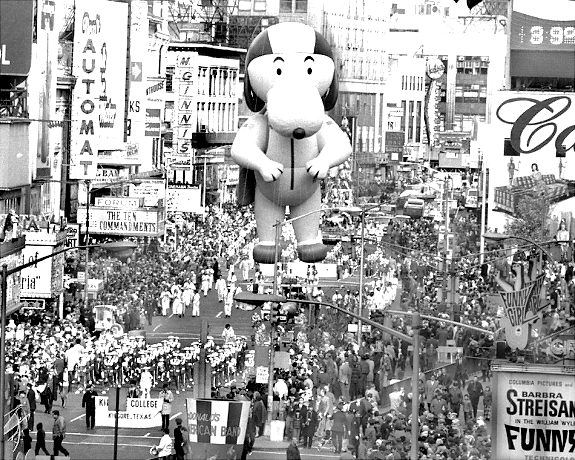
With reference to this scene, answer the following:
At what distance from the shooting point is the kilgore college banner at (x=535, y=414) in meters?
26.3

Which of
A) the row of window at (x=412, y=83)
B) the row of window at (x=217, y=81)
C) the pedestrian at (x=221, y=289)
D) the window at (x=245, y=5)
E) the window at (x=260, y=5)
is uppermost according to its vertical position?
the window at (x=245, y=5)

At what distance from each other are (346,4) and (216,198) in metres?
69.5

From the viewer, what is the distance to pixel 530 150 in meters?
75.0

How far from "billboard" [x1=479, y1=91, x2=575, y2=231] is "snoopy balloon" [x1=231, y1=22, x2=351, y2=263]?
40.0 metres

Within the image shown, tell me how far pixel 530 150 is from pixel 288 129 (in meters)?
44.4

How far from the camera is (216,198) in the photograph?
361 ft

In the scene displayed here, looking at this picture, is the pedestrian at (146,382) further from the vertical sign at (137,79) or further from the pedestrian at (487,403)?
the vertical sign at (137,79)

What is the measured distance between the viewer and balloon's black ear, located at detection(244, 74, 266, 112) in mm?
32375

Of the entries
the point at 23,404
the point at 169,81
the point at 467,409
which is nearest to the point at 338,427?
the point at 467,409

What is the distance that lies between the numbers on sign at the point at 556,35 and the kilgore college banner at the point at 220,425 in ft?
138

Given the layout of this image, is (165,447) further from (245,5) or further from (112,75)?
(245,5)

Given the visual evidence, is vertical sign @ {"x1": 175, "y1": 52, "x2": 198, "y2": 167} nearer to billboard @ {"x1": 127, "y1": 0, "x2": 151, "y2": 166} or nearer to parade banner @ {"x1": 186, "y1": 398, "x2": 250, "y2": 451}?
billboard @ {"x1": 127, "y1": 0, "x2": 151, "y2": 166}

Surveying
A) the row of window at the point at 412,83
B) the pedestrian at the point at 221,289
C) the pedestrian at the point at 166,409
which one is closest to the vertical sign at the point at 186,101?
the row of window at the point at 412,83

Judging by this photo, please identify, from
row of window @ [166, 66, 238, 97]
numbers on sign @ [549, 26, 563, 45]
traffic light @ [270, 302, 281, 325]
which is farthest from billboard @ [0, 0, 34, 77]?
row of window @ [166, 66, 238, 97]
